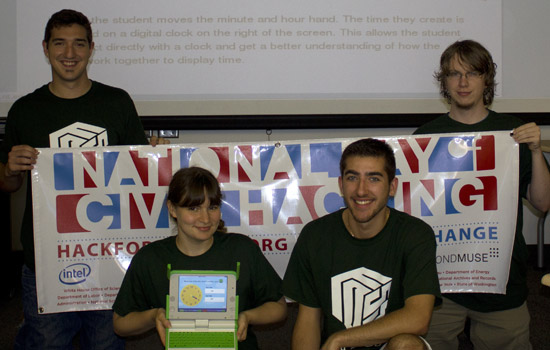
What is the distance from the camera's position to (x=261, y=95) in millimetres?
4363

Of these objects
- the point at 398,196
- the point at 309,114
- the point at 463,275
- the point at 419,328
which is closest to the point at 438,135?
the point at 398,196

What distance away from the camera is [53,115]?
2.77 meters

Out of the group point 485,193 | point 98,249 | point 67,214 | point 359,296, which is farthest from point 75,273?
point 485,193

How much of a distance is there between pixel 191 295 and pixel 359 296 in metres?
0.68

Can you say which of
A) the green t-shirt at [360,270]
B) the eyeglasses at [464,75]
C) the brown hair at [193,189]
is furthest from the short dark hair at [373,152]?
the eyeglasses at [464,75]

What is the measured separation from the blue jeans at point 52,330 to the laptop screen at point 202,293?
675 millimetres

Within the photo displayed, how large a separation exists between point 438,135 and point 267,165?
901 millimetres

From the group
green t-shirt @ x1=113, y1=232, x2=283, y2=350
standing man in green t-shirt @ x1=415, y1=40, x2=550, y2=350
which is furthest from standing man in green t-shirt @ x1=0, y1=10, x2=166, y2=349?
standing man in green t-shirt @ x1=415, y1=40, x2=550, y2=350

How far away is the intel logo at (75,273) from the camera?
296 centimetres

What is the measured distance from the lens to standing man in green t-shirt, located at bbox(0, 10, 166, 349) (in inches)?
108

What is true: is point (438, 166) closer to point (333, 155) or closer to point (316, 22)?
point (333, 155)

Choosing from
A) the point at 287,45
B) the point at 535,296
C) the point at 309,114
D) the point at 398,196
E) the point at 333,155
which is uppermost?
the point at 287,45

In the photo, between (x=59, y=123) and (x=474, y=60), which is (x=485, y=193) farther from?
(x=59, y=123)

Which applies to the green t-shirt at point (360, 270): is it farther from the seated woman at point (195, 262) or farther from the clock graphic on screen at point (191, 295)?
the clock graphic on screen at point (191, 295)
